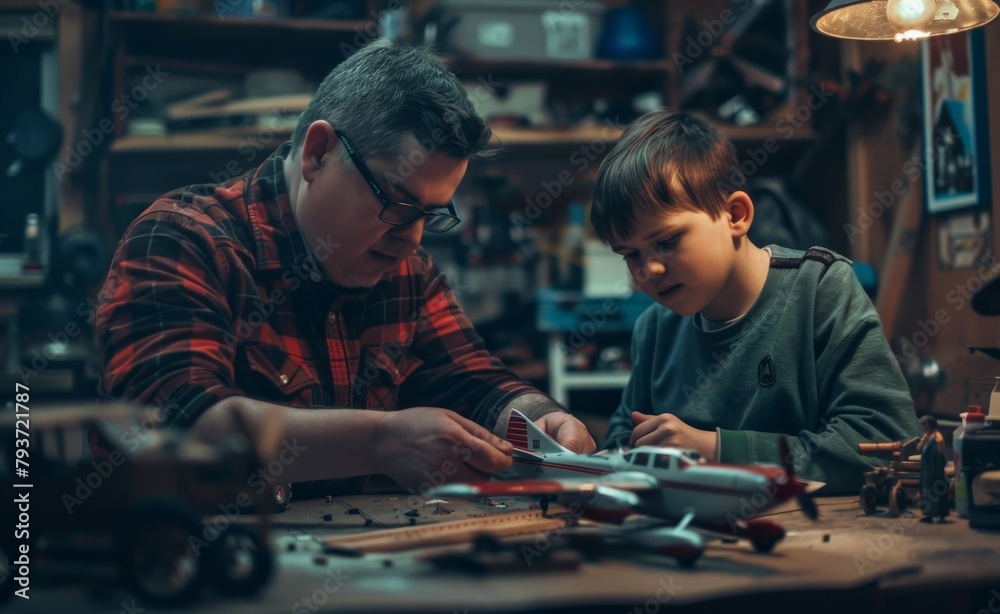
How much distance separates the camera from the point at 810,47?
3.14 m

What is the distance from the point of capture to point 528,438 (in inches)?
50.6

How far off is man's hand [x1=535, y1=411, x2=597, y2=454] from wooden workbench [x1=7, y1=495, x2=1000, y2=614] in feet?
1.45

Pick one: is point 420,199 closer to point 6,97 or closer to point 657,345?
point 657,345

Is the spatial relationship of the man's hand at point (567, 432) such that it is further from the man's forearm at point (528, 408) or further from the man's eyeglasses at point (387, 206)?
the man's eyeglasses at point (387, 206)

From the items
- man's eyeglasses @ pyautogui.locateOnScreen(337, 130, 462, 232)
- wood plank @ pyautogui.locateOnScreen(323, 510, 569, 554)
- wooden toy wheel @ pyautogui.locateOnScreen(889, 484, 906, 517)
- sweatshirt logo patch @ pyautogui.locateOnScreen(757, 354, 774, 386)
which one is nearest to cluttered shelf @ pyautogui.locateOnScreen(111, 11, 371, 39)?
man's eyeglasses @ pyautogui.locateOnScreen(337, 130, 462, 232)

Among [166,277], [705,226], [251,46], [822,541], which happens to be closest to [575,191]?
[251,46]

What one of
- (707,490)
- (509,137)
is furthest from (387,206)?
(509,137)

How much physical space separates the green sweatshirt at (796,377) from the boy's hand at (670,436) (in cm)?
3

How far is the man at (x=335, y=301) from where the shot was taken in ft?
3.65

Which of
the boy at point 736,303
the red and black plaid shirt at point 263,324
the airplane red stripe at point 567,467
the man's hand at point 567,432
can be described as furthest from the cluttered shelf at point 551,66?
the airplane red stripe at point 567,467

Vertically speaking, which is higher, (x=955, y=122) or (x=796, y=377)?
(x=955, y=122)

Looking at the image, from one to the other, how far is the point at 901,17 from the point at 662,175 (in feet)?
1.53

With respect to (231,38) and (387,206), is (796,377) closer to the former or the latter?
(387,206)

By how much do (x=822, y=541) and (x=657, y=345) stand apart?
733mm
